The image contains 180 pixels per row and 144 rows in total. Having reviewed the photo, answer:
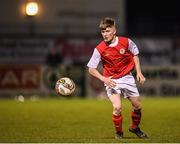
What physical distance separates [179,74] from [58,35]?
5.61 metres

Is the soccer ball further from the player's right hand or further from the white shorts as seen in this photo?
the player's right hand

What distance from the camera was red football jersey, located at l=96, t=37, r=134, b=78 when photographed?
43.0 feet

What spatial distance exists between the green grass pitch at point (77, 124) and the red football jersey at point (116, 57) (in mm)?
1171

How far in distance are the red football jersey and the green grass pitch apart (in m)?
1.17

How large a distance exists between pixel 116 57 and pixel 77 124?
12.8 ft

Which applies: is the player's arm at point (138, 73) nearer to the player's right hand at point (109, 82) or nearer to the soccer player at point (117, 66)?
the soccer player at point (117, 66)

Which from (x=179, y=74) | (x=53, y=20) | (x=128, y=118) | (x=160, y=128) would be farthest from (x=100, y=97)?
(x=160, y=128)

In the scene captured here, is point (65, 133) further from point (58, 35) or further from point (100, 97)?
point (58, 35)

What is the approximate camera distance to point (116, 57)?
43.1ft

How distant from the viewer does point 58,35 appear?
3241 cm

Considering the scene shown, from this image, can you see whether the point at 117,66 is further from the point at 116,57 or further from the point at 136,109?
the point at 136,109

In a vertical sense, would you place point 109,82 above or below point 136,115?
above

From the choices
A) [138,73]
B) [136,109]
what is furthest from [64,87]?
[138,73]

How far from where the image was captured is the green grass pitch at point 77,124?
13.2 m
